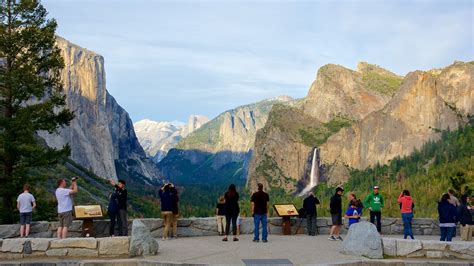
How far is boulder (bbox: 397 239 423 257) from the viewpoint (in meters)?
17.8

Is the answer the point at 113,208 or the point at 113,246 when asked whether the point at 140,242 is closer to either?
the point at 113,246

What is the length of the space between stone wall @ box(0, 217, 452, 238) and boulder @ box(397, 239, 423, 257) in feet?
29.5

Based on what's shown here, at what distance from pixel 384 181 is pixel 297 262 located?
Result: 182065 mm

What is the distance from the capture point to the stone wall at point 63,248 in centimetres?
1736

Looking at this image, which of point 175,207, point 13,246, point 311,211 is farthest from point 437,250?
point 13,246

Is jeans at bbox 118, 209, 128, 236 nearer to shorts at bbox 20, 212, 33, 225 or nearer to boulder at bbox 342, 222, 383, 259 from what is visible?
shorts at bbox 20, 212, 33, 225

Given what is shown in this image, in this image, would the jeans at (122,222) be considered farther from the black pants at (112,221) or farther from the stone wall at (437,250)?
the stone wall at (437,250)

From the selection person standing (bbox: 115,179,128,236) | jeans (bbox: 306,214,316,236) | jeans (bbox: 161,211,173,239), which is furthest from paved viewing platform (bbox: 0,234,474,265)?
jeans (bbox: 306,214,316,236)

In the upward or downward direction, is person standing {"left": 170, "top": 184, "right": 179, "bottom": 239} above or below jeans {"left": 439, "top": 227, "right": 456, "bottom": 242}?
above

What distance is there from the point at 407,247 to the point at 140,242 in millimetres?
8570

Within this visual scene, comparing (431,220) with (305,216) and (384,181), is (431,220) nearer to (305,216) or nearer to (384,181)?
(305,216)

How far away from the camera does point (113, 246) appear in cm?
1753

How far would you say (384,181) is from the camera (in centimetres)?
19150

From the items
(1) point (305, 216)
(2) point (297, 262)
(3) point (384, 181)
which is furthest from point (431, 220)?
(3) point (384, 181)
